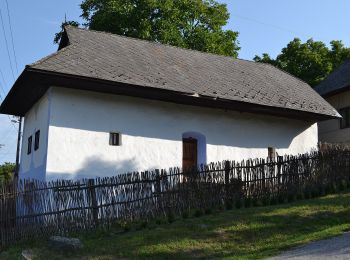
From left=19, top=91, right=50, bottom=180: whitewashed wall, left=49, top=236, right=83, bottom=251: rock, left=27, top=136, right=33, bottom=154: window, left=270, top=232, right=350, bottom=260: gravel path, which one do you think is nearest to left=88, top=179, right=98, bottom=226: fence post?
left=49, top=236, right=83, bottom=251: rock

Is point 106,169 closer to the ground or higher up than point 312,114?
closer to the ground

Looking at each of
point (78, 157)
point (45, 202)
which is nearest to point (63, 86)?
point (78, 157)

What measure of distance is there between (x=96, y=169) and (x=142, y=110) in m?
2.46

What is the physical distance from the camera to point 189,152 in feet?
55.9

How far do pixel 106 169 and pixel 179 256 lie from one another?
20.2ft

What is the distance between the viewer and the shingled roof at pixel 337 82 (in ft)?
76.8

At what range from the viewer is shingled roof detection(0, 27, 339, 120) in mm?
14430

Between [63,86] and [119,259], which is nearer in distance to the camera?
[119,259]

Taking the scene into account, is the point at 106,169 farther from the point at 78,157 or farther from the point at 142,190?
the point at 142,190

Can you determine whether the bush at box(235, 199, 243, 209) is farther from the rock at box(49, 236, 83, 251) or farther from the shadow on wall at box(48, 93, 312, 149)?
the rock at box(49, 236, 83, 251)

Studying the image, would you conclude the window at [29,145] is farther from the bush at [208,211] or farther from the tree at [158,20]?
the tree at [158,20]

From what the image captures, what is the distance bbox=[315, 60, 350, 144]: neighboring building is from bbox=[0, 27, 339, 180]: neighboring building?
13.8 ft

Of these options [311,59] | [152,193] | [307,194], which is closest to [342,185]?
[307,194]

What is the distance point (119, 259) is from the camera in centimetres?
934
